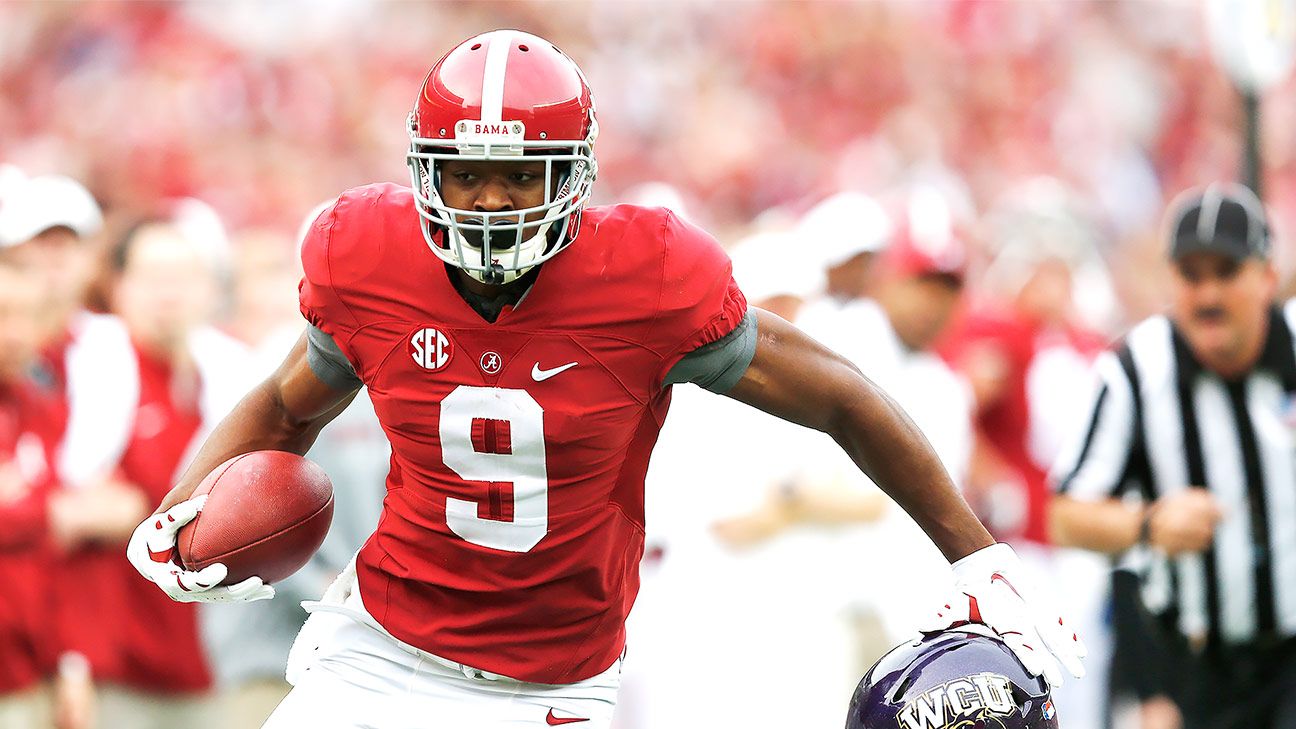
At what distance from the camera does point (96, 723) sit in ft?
17.7

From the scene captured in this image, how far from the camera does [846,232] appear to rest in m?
6.52

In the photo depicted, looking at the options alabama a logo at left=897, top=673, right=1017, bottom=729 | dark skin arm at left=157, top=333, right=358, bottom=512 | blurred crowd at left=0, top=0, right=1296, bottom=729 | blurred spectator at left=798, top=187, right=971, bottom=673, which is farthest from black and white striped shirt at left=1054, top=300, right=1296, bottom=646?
dark skin arm at left=157, top=333, right=358, bottom=512

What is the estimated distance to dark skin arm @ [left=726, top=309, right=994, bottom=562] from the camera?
3096 mm

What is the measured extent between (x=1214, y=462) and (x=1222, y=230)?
2.09 feet

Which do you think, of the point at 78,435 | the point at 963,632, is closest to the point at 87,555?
the point at 78,435

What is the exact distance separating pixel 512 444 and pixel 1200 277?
247cm

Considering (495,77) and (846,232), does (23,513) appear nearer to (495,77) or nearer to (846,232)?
(495,77)

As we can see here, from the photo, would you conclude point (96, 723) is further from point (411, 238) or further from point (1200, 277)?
point (1200, 277)

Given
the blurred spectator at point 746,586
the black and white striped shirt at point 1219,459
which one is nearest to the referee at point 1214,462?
the black and white striped shirt at point 1219,459

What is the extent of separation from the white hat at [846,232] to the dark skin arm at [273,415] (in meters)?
3.33

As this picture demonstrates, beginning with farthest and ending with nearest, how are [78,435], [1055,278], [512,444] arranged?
1. [1055,278]
2. [78,435]
3. [512,444]

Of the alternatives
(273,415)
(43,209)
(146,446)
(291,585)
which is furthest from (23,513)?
(273,415)

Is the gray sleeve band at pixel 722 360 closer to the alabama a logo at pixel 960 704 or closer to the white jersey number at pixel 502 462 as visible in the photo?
the white jersey number at pixel 502 462

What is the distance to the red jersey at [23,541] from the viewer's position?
5105 millimetres
